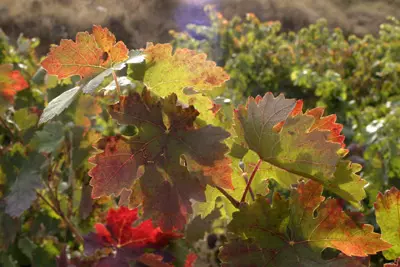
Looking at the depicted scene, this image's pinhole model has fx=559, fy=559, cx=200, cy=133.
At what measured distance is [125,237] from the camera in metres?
0.89

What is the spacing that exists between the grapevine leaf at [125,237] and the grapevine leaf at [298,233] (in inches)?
13.0

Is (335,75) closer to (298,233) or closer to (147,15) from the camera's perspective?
(298,233)

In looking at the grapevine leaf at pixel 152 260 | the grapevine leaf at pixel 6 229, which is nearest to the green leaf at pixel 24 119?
the grapevine leaf at pixel 6 229

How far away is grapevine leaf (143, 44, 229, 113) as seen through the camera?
1.99 feet

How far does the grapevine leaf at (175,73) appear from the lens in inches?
23.9

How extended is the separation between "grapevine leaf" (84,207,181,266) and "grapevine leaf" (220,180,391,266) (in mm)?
330

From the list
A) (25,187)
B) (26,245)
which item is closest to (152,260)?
(25,187)

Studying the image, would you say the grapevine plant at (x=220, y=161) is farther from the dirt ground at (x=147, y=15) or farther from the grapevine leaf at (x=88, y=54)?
the dirt ground at (x=147, y=15)

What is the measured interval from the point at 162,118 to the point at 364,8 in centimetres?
1141

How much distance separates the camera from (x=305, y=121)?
0.55m

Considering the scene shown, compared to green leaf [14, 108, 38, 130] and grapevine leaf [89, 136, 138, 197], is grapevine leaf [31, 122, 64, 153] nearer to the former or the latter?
green leaf [14, 108, 38, 130]

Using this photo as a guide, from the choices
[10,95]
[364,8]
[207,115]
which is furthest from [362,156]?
[364,8]

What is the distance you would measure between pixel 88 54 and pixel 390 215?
14.4 inches

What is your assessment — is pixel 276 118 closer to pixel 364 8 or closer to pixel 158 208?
pixel 158 208
